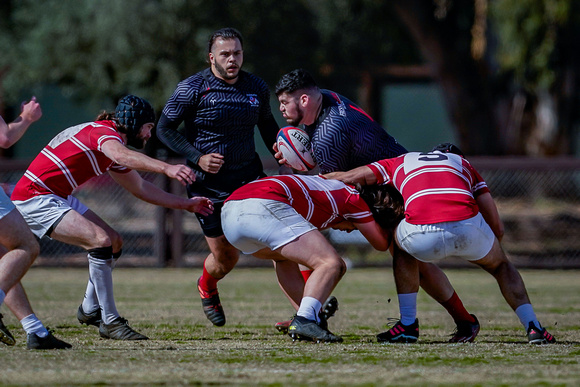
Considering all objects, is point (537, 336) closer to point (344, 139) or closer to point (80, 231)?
point (344, 139)

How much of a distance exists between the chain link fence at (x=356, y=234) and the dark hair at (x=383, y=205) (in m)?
8.31

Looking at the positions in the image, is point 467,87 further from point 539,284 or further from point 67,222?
point 67,222

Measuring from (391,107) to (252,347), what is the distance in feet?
79.5

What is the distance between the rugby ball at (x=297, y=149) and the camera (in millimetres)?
6961

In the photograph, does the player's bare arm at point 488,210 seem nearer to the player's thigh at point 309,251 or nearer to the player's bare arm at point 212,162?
the player's thigh at point 309,251

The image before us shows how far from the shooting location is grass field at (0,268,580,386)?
4.62 m

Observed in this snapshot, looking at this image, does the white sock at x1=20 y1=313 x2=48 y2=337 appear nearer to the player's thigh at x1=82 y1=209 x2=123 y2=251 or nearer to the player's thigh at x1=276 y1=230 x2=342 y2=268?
the player's thigh at x1=82 y1=209 x2=123 y2=251

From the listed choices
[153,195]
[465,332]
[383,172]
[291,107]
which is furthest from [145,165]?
[465,332]

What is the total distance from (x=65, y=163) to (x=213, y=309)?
1.95 m

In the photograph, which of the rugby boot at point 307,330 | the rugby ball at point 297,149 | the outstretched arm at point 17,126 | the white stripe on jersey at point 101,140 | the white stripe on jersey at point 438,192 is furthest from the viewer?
the rugby ball at point 297,149

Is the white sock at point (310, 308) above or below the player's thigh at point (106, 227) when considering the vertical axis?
below

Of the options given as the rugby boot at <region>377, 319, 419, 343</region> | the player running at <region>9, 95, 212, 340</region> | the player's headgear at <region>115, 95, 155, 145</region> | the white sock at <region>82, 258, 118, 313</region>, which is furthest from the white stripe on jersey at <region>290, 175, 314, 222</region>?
the white sock at <region>82, 258, 118, 313</region>

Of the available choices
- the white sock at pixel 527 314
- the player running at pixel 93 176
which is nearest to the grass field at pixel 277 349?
the white sock at pixel 527 314

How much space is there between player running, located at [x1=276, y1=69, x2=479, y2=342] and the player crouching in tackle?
1.25ft
